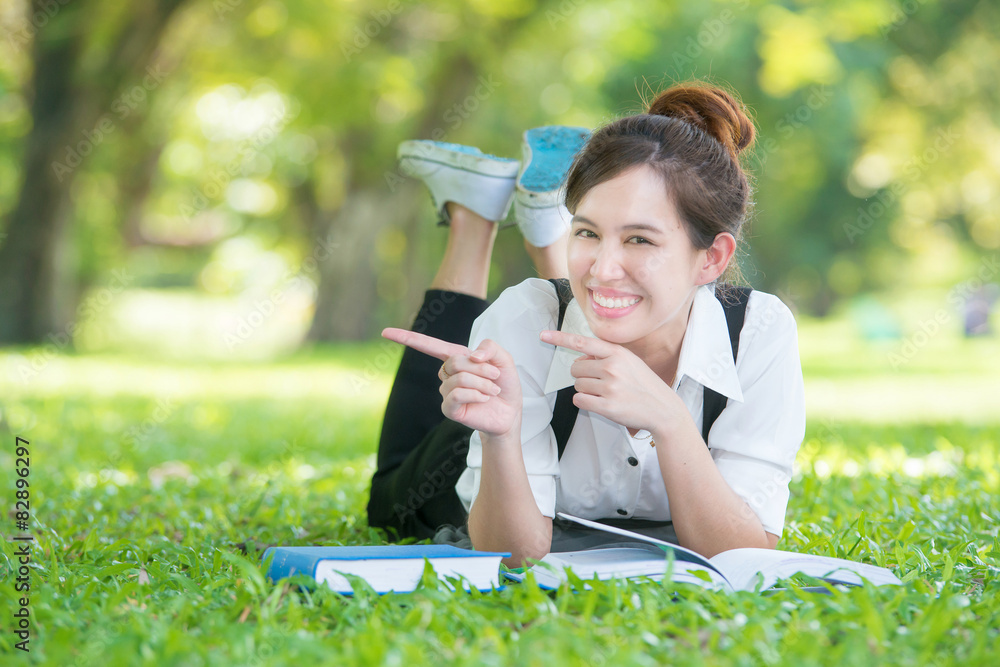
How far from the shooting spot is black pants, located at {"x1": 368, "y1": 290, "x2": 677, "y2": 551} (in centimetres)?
247

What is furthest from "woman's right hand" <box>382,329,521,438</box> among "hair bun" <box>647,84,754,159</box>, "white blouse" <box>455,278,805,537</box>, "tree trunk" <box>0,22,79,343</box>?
"tree trunk" <box>0,22,79,343</box>

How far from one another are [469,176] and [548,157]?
1.01ft

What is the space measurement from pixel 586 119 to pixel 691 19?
2429 millimetres

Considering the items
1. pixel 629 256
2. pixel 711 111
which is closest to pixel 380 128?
pixel 711 111

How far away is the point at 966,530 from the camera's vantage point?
286 cm

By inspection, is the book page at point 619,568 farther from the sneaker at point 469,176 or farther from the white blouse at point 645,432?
the sneaker at point 469,176

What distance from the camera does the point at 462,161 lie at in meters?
3.26

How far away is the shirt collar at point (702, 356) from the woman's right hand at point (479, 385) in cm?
29

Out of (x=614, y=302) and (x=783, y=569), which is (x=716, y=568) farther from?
(x=614, y=302)

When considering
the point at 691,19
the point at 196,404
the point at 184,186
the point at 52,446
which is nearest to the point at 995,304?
the point at 691,19

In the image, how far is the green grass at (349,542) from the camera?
5.21ft

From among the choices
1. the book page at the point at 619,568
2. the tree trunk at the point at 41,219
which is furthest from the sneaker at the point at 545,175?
the tree trunk at the point at 41,219

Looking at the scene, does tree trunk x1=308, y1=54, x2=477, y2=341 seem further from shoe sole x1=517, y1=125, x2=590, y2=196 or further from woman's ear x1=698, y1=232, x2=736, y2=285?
woman's ear x1=698, y1=232, x2=736, y2=285

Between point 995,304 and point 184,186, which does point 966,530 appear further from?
point 995,304
